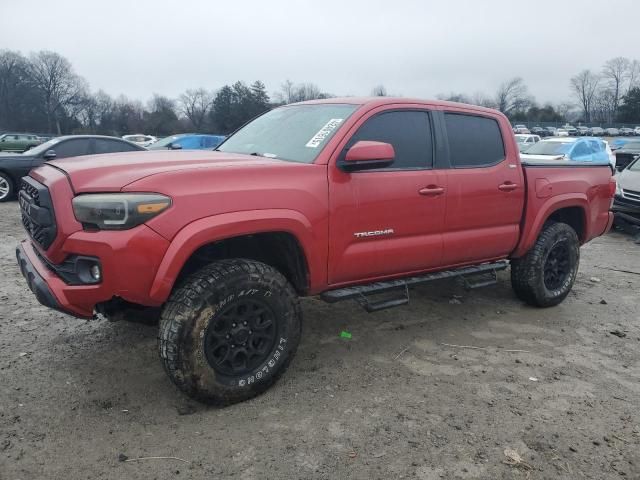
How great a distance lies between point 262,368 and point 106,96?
92380mm

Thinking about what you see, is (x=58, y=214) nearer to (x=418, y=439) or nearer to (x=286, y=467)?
(x=286, y=467)

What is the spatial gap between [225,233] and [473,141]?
98.7 inches

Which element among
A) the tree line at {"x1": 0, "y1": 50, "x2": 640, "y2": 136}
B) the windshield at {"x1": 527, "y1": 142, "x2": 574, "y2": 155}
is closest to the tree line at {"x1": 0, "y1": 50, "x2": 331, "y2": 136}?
the tree line at {"x1": 0, "y1": 50, "x2": 640, "y2": 136}

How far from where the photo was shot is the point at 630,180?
31.7 feet

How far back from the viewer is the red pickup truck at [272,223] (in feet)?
9.36

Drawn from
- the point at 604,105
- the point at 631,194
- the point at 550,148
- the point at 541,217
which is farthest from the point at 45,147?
the point at 604,105

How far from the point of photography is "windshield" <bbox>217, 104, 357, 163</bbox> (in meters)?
3.69

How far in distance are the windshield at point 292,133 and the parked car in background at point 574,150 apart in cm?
1202

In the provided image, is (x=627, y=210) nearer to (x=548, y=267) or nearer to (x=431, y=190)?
(x=548, y=267)

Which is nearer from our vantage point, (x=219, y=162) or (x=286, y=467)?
(x=286, y=467)

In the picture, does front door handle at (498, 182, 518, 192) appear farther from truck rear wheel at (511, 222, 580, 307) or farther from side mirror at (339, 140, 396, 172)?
side mirror at (339, 140, 396, 172)

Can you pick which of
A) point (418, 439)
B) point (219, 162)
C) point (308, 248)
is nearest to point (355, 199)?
point (308, 248)

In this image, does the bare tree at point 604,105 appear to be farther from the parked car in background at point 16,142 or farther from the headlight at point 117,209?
the headlight at point 117,209

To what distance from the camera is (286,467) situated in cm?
267
